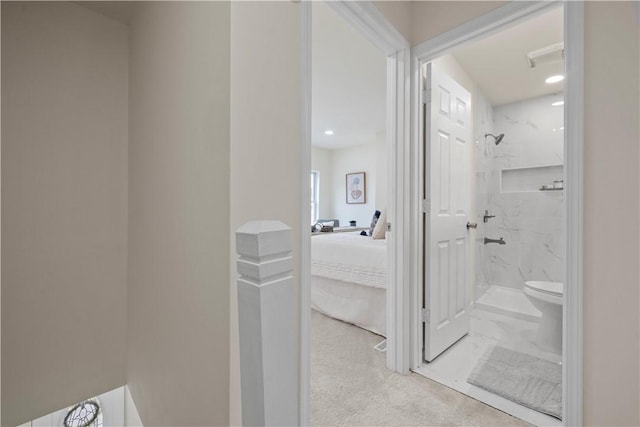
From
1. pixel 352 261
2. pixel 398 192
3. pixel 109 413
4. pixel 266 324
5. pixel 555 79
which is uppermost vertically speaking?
pixel 555 79

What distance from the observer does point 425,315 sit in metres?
1.96

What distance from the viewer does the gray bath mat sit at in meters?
1.60

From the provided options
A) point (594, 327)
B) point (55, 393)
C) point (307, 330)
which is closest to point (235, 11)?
point (307, 330)

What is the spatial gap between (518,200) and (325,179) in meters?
4.37

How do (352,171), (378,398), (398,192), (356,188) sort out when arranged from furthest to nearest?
(352,171), (356,188), (398,192), (378,398)

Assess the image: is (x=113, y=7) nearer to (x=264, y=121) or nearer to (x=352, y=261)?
(x=264, y=121)

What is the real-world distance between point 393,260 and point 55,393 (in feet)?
7.42

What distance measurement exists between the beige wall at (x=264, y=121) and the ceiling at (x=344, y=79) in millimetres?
1109

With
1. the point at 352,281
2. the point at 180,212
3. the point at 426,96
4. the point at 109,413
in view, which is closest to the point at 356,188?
the point at 352,281

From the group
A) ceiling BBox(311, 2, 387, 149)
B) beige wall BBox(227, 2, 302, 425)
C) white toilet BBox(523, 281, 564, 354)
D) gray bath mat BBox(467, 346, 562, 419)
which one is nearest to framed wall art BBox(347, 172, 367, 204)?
ceiling BBox(311, 2, 387, 149)

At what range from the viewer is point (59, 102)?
1.74m

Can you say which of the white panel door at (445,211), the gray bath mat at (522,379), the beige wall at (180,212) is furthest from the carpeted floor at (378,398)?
the beige wall at (180,212)

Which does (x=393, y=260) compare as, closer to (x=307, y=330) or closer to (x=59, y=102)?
(x=307, y=330)

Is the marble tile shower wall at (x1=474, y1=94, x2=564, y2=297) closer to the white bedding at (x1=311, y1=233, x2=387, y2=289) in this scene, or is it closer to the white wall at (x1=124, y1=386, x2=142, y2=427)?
the white bedding at (x1=311, y1=233, x2=387, y2=289)
